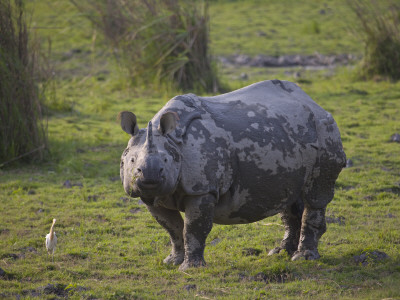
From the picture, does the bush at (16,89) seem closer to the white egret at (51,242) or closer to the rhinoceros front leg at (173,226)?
the white egret at (51,242)

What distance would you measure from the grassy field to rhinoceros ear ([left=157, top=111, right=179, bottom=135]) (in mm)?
1380

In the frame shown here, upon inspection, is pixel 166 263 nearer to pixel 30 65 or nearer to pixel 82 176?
pixel 82 176

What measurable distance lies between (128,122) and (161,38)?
9.47m

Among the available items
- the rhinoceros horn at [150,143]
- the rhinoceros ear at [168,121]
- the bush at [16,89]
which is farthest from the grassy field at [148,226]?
the rhinoceros ear at [168,121]

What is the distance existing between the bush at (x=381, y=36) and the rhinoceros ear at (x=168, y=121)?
11063 millimetres

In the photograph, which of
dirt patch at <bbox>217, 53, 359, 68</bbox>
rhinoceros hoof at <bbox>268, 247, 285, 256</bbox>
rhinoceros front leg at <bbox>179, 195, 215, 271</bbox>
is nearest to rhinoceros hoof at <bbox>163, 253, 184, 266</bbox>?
rhinoceros front leg at <bbox>179, 195, 215, 271</bbox>

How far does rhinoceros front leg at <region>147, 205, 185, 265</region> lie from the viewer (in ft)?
20.1

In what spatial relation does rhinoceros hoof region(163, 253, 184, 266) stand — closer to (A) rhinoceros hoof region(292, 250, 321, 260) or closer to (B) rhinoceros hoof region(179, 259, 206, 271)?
(B) rhinoceros hoof region(179, 259, 206, 271)

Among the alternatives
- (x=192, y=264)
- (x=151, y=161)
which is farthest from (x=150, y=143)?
(x=192, y=264)

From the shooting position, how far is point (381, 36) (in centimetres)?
1538

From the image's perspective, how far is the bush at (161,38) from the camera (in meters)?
14.8

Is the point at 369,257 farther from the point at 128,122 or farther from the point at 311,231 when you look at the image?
the point at 128,122

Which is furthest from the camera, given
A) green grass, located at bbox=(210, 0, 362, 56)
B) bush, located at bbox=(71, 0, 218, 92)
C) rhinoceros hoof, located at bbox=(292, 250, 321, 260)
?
green grass, located at bbox=(210, 0, 362, 56)

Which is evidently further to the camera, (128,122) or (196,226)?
(196,226)
